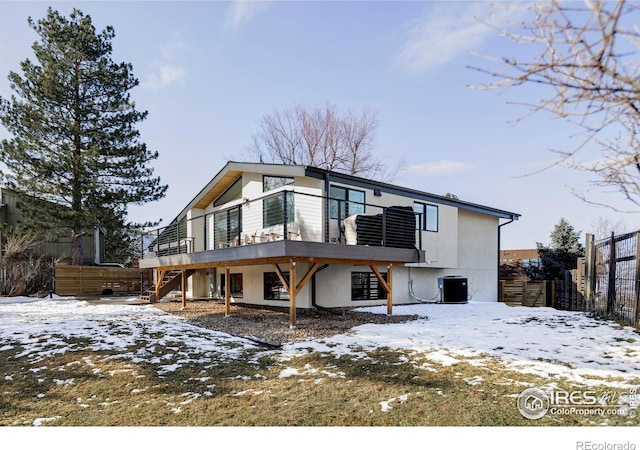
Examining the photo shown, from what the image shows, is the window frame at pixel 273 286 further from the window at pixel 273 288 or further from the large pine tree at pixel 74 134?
the large pine tree at pixel 74 134

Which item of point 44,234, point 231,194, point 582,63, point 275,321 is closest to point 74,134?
point 44,234

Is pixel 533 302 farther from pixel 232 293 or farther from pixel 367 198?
pixel 232 293

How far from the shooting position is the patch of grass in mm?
3416

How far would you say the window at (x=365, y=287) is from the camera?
12.2 m

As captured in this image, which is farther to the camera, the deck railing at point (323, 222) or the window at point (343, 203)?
the window at point (343, 203)

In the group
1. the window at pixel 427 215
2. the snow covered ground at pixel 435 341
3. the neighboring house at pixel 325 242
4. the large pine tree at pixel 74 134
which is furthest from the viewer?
the large pine tree at pixel 74 134

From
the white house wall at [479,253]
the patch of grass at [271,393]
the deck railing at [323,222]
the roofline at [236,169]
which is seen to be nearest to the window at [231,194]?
the roofline at [236,169]

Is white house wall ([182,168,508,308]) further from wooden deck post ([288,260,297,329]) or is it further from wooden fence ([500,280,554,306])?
wooden deck post ([288,260,297,329])

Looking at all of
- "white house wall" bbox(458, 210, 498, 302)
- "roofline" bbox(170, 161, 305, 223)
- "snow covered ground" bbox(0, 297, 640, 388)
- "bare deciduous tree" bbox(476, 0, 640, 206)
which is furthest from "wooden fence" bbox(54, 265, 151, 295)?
"bare deciduous tree" bbox(476, 0, 640, 206)

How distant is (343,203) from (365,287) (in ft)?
9.56

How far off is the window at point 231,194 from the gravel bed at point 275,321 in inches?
158

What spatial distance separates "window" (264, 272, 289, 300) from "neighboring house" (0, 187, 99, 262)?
13.3 metres

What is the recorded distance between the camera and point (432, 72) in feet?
16.8

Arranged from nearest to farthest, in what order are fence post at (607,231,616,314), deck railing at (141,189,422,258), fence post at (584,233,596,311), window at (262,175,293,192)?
fence post at (607,231,616,314) < fence post at (584,233,596,311) < deck railing at (141,189,422,258) < window at (262,175,293,192)
